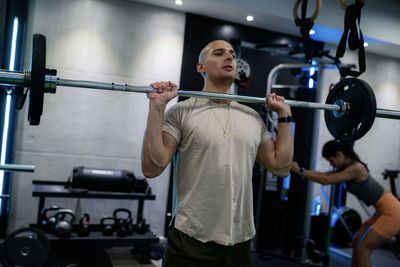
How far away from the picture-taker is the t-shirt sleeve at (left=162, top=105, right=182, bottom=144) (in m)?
1.61

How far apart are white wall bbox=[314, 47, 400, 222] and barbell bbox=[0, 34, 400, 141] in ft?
12.4

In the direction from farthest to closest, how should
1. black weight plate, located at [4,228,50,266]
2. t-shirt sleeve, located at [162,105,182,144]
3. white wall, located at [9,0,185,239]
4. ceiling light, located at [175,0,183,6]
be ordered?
ceiling light, located at [175,0,183,6] → white wall, located at [9,0,185,239] → black weight plate, located at [4,228,50,266] → t-shirt sleeve, located at [162,105,182,144]

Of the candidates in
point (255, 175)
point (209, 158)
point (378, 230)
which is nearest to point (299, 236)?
point (255, 175)

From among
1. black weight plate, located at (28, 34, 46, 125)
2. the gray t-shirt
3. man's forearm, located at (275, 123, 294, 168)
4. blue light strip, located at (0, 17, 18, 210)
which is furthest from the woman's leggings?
blue light strip, located at (0, 17, 18, 210)

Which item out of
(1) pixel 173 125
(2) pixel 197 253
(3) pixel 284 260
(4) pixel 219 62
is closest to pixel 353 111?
(4) pixel 219 62

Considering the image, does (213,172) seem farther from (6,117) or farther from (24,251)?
(6,117)

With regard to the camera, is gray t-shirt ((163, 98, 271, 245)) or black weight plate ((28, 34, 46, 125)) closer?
black weight plate ((28, 34, 46, 125))

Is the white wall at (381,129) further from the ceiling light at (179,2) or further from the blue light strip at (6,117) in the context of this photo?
the blue light strip at (6,117)

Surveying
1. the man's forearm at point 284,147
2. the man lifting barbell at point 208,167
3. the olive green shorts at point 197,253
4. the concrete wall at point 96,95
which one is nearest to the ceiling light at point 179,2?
the concrete wall at point 96,95

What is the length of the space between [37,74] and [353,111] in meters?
1.36

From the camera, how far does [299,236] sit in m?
3.95

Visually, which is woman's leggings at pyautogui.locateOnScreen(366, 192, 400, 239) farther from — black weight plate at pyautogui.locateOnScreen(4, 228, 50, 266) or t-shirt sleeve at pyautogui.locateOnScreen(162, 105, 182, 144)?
black weight plate at pyautogui.locateOnScreen(4, 228, 50, 266)

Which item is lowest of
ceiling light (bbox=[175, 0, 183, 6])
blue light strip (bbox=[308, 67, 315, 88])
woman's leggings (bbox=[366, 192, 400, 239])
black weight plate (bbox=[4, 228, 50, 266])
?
black weight plate (bbox=[4, 228, 50, 266])

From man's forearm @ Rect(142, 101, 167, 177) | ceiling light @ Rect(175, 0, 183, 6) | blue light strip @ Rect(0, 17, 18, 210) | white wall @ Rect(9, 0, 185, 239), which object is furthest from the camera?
ceiling light @ Rect(175, 0, 183, 6)
